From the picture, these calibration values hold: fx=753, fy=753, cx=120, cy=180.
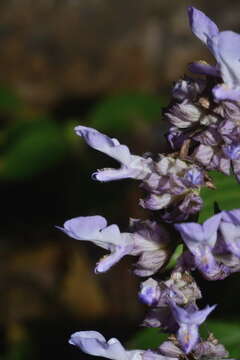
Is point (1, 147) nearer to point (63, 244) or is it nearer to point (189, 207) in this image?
point (63, 244)

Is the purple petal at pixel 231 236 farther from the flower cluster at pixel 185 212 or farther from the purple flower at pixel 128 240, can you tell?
the purple flower at pixel 128 240

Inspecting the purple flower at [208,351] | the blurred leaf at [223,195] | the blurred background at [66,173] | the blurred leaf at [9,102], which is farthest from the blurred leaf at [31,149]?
the purple flower at [208,351]

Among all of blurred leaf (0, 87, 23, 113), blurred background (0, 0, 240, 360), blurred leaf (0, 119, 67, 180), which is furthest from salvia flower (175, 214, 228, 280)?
blurred leaf (0, 87, 23, 113)

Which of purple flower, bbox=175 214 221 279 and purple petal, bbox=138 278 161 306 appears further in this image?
purple petal, bbox=138 278 161 306

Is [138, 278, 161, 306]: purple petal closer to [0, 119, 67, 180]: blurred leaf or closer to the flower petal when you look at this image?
the flower petal

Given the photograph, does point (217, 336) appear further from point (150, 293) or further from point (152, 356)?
point (150, 293)

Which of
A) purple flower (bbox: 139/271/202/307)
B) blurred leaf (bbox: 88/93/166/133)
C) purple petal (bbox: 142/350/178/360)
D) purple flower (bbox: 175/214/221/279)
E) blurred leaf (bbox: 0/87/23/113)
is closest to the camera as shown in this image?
purple flower (bbox: 175/214/221/279)

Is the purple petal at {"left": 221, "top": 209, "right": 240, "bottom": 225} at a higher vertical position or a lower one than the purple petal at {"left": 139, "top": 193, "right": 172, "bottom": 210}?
lower
